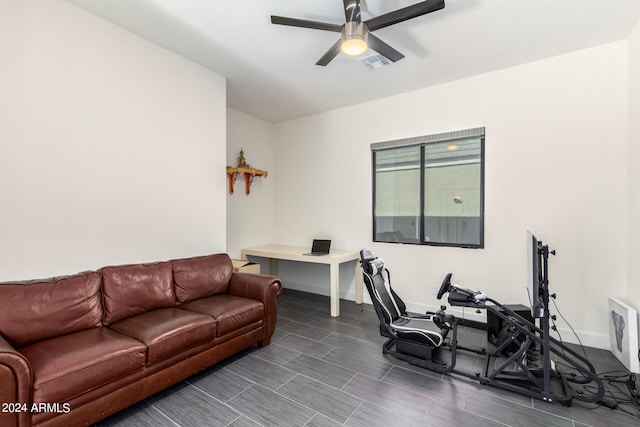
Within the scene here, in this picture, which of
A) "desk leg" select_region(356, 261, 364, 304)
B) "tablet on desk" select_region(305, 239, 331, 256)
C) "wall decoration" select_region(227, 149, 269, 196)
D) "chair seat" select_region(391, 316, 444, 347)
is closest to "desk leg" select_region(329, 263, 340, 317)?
"tablet on desk" select_region(305, 239, 331, 256)

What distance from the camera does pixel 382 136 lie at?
4.27 m

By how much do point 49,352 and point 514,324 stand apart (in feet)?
10.4

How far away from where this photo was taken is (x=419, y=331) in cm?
262

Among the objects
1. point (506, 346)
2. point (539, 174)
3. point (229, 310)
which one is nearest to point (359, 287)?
point (506, 346)

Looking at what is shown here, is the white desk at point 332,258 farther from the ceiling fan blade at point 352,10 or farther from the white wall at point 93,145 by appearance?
the ceiling fan blade at point 352,10

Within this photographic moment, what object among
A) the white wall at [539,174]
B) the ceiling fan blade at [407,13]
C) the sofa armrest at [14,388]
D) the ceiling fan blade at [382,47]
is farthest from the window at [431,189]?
the sofa armrest at [14,388]

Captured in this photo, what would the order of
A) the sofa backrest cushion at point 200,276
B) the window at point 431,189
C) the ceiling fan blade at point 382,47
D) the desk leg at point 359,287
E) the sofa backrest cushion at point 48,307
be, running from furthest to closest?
the desk leg at point 359,287 → the window at point 431,189 → the sofa backrest cushion at point 200,276 → the ceiling fan blade at point 382,47 → the sofa backrest cushion at point 48,307

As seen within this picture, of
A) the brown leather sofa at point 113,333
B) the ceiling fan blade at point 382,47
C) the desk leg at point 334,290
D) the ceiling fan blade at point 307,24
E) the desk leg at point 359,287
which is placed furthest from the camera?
the desk leg at point 359,287

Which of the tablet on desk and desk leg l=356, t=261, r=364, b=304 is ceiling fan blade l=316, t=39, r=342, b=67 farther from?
desk leg l=356, t=261, r=364, b=304

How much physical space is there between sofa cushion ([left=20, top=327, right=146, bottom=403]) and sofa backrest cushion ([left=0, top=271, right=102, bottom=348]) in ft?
0.27

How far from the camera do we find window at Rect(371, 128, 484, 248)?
3.61 meters

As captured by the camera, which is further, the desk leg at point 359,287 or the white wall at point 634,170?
the desk leg at point 359,287

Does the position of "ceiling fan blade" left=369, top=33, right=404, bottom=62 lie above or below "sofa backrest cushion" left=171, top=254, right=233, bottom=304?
above

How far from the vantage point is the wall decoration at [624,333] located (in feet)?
7.98
